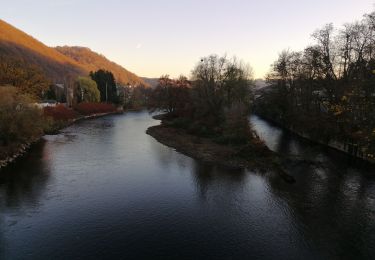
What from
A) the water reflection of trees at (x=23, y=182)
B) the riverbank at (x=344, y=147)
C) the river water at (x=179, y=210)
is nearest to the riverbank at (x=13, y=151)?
the water reflection of trees at (x=23, y=182)

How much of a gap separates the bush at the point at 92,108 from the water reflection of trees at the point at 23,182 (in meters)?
49.6

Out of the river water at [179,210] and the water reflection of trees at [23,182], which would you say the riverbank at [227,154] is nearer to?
the river water at [179,210]

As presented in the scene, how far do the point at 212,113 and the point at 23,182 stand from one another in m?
34.9

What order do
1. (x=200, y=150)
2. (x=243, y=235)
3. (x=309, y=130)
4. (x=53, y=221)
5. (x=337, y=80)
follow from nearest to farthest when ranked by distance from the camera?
(x=243, y=235), (x=53, y=221), (x=200, y=150), (x=337, y=80), (x=309, y=130)

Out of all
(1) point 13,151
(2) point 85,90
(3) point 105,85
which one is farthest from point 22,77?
(3) point 105,85

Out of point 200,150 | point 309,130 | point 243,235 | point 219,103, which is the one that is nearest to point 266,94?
point 219,103

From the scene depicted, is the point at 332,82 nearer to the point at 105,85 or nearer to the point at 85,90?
the point at 85,90

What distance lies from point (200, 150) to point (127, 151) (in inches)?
358

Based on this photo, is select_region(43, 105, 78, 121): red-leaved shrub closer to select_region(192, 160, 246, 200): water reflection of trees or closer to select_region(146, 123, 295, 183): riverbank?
select_region(146, 123, 295, 183): riverbank

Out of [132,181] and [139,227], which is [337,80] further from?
[139,227]

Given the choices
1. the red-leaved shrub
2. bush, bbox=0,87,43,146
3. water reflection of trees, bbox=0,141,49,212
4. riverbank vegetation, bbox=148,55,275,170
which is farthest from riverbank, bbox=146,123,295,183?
the red-leaved shrub

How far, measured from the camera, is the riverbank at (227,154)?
3102 cm

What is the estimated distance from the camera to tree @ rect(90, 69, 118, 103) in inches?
4077

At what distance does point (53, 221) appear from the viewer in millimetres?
18266
